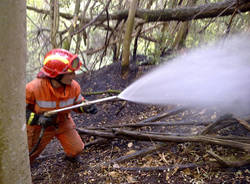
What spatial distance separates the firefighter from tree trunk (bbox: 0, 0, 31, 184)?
1.45m

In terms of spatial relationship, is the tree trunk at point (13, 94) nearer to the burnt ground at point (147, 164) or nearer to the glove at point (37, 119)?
the glove at point (37, 119)

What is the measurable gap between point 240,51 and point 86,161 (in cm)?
329

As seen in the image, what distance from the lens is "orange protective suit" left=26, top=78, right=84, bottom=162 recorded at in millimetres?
2955

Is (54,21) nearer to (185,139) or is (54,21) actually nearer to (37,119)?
(37,119)

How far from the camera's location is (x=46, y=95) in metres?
2.99

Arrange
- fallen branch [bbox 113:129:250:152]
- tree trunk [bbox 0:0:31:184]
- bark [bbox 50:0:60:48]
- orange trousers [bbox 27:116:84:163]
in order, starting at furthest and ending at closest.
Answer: bark [bbox 50:0:60:48]
orange trousers [bbox 27:116:84:163]
fallen branch [bbox 113:129:250:152]
tree trunk [bbox 0:0:31:184]

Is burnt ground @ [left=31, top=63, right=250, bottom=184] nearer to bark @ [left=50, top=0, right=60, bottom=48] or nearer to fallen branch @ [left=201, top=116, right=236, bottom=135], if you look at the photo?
fallen branch @ [left=201, top=116, right=236, bottom=135]

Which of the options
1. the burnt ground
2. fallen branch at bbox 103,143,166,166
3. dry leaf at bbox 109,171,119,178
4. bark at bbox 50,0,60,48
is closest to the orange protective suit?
the burnt ground

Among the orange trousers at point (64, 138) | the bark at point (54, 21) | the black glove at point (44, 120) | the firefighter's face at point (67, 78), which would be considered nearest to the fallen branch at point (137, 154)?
the orange trousers at point (64, 138)

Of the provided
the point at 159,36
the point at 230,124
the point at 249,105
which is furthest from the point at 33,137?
the point at 159,36

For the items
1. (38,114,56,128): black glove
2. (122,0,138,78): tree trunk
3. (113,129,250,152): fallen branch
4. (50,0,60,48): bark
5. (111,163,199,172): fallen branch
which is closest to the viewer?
(113,129,250,152): fallen branch

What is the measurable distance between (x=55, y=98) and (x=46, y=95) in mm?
133

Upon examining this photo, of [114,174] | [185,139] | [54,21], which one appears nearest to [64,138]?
[114,174]

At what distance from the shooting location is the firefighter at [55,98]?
285 cm
